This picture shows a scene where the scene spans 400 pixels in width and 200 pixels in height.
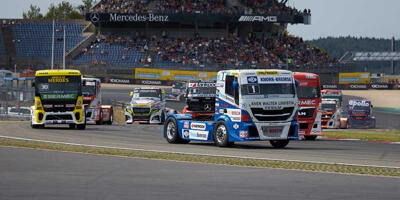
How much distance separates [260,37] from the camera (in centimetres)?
9088

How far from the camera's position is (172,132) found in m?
25.6

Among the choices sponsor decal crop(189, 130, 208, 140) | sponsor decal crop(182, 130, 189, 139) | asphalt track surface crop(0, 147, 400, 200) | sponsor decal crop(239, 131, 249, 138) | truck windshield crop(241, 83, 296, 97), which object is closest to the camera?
asphalt track surface crop(0, 147, 400, 200)

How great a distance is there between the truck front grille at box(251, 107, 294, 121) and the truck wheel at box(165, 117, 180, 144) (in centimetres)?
387

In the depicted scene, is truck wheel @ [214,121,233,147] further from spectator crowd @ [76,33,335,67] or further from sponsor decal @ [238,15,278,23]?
sponsor decal @ [238,15,278,23]

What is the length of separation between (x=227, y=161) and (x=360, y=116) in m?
36.4

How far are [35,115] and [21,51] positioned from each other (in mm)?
51455

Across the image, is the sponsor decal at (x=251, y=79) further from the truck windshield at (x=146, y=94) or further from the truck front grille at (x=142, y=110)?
the truck windshield at (x=146, y=94)

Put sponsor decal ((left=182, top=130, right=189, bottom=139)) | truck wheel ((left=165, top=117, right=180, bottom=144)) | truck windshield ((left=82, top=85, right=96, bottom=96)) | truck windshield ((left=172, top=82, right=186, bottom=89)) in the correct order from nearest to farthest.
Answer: sponsor decal ((left=182, top=130, right=189, bottom=139))
truck wheel ((left=165, top=117, right=180, bottom=144))
truck windshield ((left=82, top=85, right=96, bottom=96))
truck windshield ((left=172, top=82, right=186, bottom=89))

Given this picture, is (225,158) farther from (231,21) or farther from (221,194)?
(231,21)

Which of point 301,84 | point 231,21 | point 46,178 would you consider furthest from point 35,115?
point 231,21

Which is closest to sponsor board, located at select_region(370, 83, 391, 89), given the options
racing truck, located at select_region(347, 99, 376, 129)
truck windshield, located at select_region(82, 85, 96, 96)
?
racing truck, located at select_region(347, 99, 376, 129)

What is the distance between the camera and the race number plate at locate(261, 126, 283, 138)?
2258 cm

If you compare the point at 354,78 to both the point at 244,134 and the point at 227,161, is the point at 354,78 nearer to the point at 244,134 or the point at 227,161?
the point at 244,134

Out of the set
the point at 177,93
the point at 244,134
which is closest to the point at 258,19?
the point at 177,93
